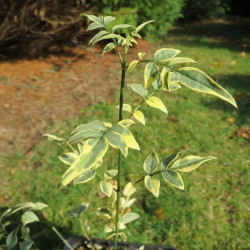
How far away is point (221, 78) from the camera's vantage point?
4.53 metres

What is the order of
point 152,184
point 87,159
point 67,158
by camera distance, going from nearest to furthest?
point 87,159
point 152,184
point 67,158

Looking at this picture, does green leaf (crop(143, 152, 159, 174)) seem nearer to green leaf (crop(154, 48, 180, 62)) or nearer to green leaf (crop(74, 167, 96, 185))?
green leaf (crop(74, 167, 96, 185))

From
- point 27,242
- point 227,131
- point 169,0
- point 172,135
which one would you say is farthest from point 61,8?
point 27,242

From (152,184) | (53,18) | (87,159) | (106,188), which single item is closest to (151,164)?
(152,184)

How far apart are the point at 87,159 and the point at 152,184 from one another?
1.56ft

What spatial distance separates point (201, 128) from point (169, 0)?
325 centimetres

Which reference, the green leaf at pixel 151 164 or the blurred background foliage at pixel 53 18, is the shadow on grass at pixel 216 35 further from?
the green leaf at pixel 151 164

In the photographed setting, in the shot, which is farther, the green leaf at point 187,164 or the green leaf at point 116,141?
the green leaf at point 187,164

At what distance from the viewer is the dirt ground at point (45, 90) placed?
3.15 metres

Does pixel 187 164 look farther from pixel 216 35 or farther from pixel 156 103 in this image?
pixel 216 35

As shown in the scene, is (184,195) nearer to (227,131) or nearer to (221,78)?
(227,131)

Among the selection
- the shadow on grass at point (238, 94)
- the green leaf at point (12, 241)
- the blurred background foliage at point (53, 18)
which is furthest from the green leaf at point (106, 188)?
the blurred background foliage at point (53, 18)

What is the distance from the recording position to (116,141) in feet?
2.45

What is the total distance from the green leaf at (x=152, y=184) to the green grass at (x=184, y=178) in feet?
0.53
